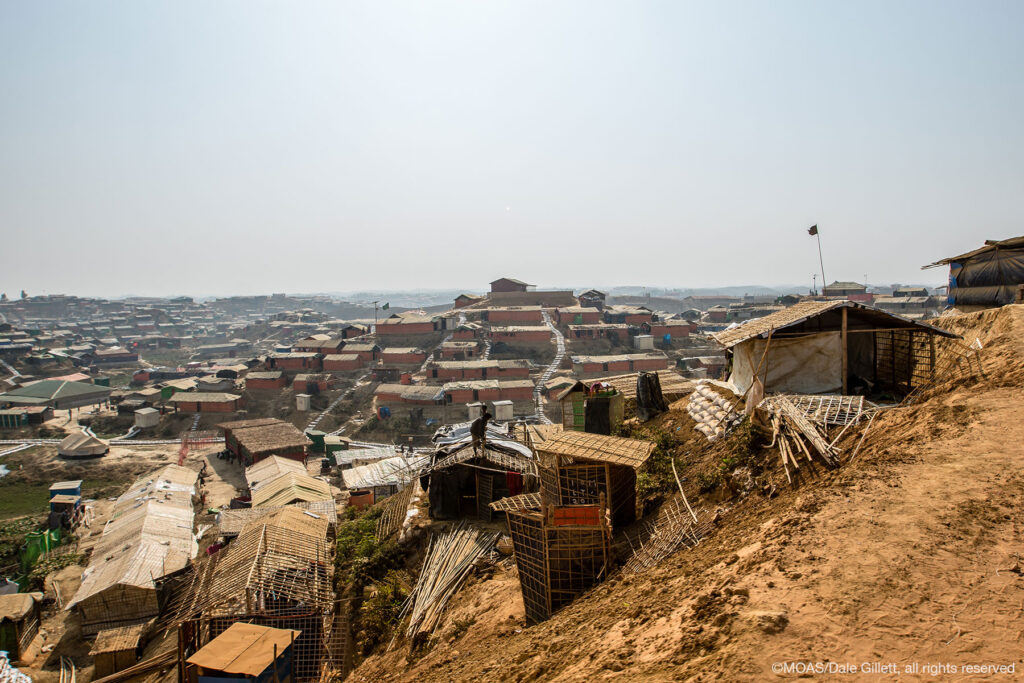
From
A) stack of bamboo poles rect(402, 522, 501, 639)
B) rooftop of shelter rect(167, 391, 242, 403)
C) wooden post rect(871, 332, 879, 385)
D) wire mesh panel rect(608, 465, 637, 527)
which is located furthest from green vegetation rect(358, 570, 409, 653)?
rooftop of shelter rect(167, 391, 242, 403)

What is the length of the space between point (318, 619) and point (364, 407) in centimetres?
2911

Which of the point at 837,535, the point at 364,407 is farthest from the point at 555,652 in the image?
the point at 364,407

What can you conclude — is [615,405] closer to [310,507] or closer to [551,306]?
[310,507]

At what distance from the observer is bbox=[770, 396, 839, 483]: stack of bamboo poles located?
734cm

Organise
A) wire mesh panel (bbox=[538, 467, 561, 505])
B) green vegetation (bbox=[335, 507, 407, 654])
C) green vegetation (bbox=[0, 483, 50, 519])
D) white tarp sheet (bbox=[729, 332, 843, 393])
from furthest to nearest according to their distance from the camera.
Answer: green vegetation (bbox=[0, 483, 50, 519]) → white tarp sheet (bbox=[729, 332, 843, 393]) → green vegetation (bbox=[335, 507, 407, 654]) → wire mesh panel (bbox=[538, 467, 561, 505])

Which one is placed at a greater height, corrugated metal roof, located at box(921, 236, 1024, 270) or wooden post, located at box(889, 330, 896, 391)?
corrugated metal roof, located at box(921, 236, 1024, 270)

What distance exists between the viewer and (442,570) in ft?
34.1

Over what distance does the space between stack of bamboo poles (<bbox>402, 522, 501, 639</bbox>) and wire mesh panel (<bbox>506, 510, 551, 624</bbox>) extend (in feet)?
7.02

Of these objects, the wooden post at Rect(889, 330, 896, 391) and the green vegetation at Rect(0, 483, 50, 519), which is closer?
the wooden post at Rect(889, 330, 896, 391)

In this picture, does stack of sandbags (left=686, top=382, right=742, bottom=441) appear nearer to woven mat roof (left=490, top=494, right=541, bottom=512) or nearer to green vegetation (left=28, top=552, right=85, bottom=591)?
woven mat roof (left=490, top=494, right=541, bottom=512)

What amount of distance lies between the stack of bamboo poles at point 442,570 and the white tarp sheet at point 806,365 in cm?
650

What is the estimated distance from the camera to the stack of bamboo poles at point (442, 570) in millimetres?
9252

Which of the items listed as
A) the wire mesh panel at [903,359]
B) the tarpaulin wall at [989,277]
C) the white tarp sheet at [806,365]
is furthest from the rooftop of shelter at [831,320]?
the tarpaulin wall at [989,277]

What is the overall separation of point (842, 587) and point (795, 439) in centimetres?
380
